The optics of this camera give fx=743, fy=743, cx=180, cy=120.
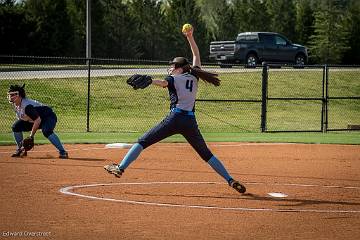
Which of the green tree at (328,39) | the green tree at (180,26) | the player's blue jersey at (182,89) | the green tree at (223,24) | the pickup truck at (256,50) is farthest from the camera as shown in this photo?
the green tree at (223,24)

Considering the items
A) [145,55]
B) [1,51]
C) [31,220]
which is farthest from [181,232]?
[145,55]

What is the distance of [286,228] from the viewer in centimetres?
873

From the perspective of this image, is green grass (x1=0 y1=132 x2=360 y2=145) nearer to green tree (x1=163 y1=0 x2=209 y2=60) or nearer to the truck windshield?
the truck windshield

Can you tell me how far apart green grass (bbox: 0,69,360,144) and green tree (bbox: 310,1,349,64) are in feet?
48.4

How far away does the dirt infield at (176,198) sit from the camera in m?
8.50

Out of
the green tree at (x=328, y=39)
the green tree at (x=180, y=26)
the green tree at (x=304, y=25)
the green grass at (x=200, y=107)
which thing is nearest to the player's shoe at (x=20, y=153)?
the green grass at (x=200, y=107)

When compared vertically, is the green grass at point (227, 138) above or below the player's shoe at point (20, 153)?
below

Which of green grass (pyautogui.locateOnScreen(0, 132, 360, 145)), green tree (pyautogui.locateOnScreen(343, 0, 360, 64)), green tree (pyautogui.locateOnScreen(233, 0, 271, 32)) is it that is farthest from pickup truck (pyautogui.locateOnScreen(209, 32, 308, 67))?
green grass (pyautogui.locateOnScreen(0, 132, 360, 145))

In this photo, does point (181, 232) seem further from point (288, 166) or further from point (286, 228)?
point (288, 166)

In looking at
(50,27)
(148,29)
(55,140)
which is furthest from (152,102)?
(148,29)

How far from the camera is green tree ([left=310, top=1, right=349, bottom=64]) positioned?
170 feet

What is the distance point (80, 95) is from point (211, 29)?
28102 mm

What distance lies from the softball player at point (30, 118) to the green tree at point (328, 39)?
125 feet

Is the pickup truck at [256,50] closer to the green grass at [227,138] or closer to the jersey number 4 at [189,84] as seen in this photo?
the green grass at [227,138]
